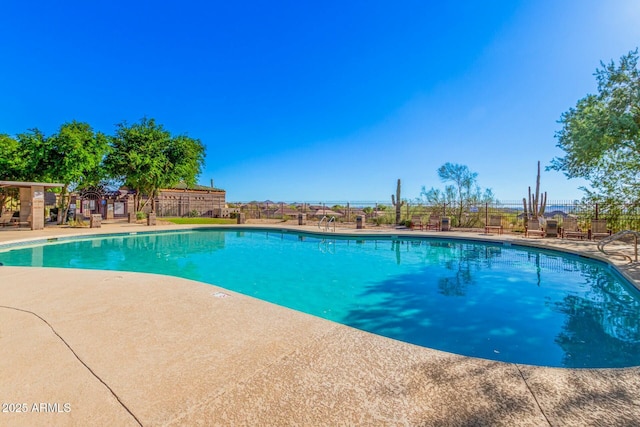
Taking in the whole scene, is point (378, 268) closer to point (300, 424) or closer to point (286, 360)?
point (286, 360)

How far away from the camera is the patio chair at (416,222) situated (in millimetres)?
16062

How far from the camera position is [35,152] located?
14.5m

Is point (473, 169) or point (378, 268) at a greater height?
point (473, 169)

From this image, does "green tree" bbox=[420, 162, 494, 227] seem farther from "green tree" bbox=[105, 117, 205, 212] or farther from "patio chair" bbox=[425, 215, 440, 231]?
"green tree" bbox=[105, 117, 205, 212]

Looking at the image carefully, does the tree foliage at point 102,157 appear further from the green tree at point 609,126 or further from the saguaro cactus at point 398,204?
the green tree at point 609,126

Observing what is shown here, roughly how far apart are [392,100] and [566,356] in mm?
14235

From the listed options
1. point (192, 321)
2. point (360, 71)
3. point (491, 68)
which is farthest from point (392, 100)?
point (192, 321)

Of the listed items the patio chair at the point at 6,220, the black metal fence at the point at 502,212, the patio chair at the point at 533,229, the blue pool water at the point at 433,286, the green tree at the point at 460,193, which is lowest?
the blue pool water at the point at 433,286

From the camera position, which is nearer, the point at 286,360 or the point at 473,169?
the point at 286,360

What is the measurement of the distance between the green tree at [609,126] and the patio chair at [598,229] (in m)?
1.30

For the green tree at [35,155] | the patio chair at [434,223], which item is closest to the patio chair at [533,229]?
the patio chair at [434,223]

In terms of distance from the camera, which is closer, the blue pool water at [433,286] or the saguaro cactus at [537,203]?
the blue pool water at [433,286]

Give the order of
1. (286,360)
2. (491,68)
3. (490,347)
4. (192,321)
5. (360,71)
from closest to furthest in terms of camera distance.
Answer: (286,360) → (192,321) → (490,347) → (491,68) → (360,71)

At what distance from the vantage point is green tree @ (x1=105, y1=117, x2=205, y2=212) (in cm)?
1736
